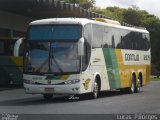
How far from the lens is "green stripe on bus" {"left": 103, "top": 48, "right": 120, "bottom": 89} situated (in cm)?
2545

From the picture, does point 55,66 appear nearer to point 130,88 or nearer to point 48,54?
point 48,54

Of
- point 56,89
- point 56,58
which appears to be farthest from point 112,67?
point 56,89

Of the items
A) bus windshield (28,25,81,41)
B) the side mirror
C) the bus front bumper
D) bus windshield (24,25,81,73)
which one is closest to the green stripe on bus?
bus windshield (28,25,81,41)

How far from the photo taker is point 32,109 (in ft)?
60.8

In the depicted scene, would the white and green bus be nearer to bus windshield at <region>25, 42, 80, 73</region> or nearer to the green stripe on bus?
bus windshield at <region>25, 42, 80, 73</region>

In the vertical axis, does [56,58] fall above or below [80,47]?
below

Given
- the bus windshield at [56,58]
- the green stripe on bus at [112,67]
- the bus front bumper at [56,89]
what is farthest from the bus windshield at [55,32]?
the green stripe on bus at [112,67]

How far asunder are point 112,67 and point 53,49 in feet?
16.1

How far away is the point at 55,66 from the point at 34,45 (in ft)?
3.83

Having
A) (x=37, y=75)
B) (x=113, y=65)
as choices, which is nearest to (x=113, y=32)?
(x=113, y=65)

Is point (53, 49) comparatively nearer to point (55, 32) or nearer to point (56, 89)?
point (55, 32)

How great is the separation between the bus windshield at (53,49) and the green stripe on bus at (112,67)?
3179 mm

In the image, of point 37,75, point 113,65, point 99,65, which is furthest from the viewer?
point 113,65

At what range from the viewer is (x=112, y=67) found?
2633 centimetres
